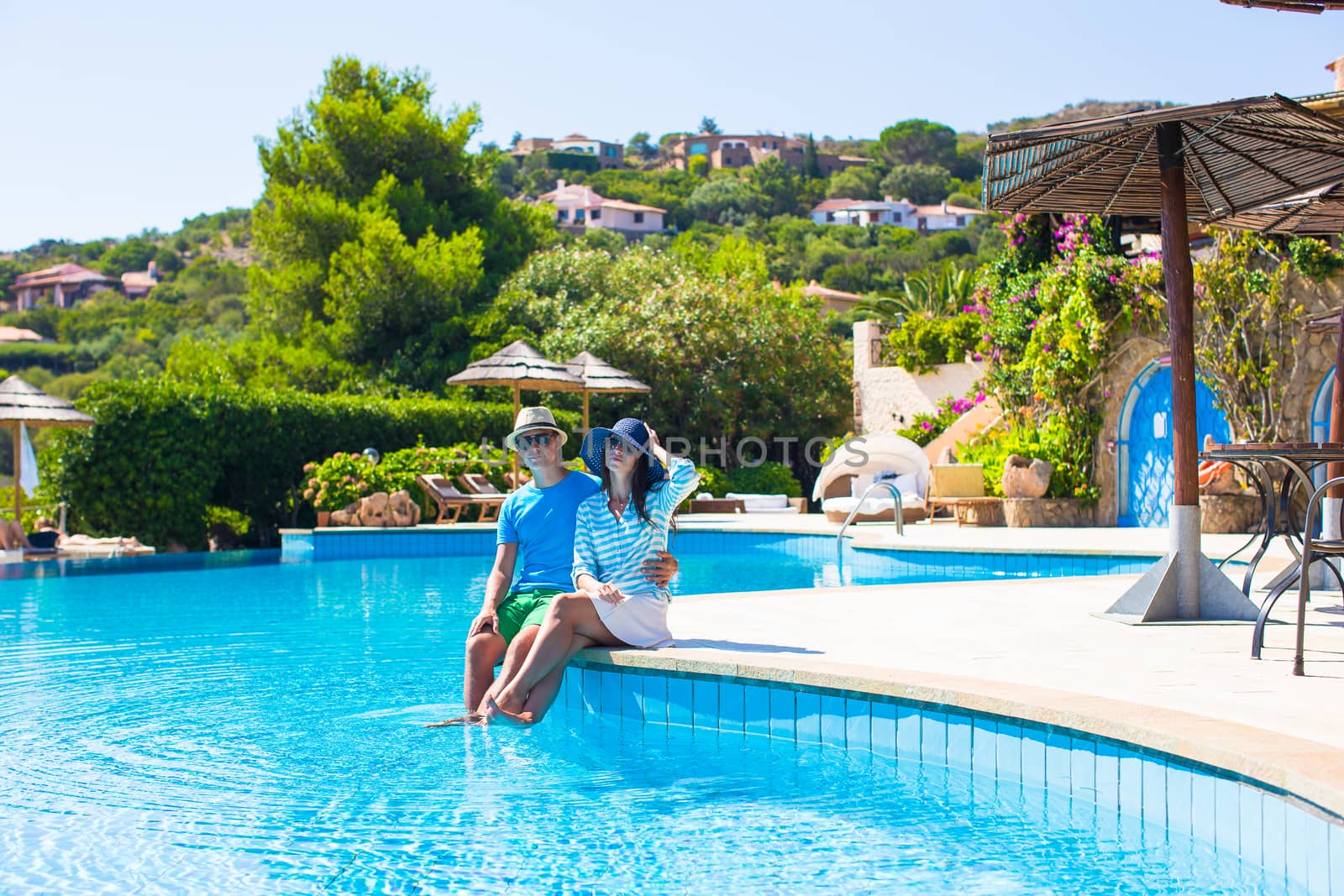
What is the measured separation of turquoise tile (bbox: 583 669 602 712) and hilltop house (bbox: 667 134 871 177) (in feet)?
492

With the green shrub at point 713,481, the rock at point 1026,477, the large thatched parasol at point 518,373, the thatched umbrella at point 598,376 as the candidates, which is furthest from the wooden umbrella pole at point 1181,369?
the green shrub at point 713,481

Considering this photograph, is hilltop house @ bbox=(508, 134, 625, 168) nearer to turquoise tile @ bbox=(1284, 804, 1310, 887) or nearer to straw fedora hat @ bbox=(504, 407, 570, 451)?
straw fedora hat @ bbox=(504, 407, 570, 451)

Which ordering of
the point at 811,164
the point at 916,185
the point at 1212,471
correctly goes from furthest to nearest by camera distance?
the point at 811,164 < the point at 916,185 < the point at 1212,471

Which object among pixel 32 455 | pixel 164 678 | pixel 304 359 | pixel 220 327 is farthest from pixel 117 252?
pixel 164 678

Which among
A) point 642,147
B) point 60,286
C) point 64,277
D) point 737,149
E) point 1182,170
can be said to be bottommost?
point 1182,170

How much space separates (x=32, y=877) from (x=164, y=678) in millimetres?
3389

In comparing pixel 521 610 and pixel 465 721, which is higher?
pixel 521 610

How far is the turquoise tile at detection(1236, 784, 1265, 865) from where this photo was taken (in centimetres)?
347

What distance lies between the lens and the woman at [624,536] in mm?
5383

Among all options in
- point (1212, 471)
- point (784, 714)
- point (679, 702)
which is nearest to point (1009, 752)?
point (784, 714)

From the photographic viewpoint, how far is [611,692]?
541 cm

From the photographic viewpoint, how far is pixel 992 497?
16.1 metres

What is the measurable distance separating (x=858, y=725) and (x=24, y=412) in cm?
1287

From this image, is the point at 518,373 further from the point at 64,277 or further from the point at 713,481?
the point at 64,277
